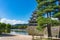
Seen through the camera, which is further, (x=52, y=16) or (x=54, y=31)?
(x=54, y=31)

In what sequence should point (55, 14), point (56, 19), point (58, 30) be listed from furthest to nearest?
point (58, 30) → point (56, 19) → point (55, 14)

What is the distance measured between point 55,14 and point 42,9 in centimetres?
198

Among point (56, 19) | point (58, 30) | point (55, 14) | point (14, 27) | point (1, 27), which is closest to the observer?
point (55, 14)

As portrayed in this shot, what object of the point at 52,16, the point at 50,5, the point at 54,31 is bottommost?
the point at 54,31

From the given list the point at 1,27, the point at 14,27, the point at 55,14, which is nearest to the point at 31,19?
the point at 1,27

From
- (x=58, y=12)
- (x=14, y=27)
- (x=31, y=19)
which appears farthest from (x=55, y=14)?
(x=14, y=27)

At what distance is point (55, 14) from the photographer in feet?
45.8

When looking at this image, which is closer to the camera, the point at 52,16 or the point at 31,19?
the point at 52,16

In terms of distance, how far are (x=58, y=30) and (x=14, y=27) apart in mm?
35661

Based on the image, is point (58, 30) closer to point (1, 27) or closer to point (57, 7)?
point (57, 7)

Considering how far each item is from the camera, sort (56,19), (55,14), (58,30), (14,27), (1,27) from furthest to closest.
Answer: (14,27)
(1,27)
(58,30)
(56,19)
(55,14)

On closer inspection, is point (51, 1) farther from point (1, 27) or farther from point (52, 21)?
point (1, 27)

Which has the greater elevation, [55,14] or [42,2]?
[42,2]

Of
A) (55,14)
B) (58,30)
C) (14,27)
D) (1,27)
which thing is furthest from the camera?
(14,27)
